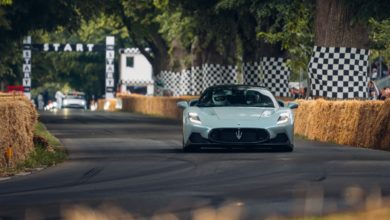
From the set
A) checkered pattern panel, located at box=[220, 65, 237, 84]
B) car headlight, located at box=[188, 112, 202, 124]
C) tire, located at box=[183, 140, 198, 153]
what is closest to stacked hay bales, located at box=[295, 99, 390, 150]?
tire, located at box=[183, 140, 198, 153]

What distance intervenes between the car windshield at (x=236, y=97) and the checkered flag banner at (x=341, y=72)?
30.3 feet

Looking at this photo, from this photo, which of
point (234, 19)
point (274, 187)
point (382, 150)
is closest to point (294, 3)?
point (234, 19)

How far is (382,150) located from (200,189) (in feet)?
36.9

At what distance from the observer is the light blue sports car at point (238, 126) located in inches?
921

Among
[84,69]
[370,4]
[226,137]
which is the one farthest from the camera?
[84,69]

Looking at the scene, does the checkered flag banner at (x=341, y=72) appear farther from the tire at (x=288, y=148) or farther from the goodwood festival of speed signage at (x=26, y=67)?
the goodwood festival of speed signage at (x=26, y=67)

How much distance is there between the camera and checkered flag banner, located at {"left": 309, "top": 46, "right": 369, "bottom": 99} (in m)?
34.5

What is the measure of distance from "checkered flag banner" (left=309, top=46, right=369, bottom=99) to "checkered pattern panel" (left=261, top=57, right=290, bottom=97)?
12726mm

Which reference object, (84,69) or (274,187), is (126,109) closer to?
(84,69)

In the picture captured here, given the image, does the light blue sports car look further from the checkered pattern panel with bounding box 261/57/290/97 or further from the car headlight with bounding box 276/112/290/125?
the checkered pattern panel with bounding box 261/57/290/97

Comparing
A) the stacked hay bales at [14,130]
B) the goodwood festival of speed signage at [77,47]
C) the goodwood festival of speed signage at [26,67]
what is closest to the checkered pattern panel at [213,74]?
the goodwood festival of speed signage at [26,67]

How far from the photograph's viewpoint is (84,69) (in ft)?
440

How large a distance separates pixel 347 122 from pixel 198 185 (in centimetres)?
1320

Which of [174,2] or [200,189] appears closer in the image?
[200,189]
